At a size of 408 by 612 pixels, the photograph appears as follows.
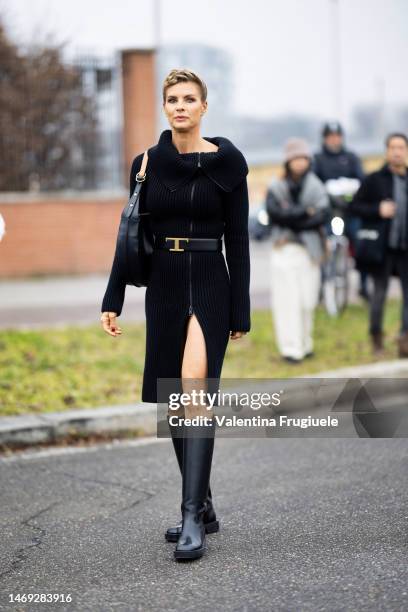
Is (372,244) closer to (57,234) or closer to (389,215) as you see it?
(389,215)

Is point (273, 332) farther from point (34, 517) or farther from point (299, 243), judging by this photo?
point (34, 517)

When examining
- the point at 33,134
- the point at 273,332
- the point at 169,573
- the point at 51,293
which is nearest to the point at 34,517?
the point at 169,573

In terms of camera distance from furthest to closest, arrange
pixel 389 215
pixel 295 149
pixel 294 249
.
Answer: pixel 294 249 → pixel 295 149 → pixel 389 215

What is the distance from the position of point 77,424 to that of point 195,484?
252cm

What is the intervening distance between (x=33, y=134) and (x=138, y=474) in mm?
11414

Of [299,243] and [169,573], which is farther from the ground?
[299,243]

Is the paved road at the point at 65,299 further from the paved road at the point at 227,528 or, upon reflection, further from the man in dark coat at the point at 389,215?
the paved road at the point at 227,528

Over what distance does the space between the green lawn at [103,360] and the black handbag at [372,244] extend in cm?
88

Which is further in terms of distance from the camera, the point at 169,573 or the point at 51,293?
the point at 51,293

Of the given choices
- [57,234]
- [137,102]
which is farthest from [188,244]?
[137,102]

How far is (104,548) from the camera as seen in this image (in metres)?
4.21

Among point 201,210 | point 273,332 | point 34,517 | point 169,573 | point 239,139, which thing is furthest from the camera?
point 239,139

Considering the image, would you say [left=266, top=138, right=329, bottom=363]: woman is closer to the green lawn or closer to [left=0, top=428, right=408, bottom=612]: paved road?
the green lawn

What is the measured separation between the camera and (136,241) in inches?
162
